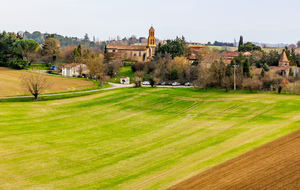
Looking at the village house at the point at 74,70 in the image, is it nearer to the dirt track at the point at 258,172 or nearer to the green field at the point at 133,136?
the green field at the point at 133,136

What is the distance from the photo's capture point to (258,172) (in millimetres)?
22641

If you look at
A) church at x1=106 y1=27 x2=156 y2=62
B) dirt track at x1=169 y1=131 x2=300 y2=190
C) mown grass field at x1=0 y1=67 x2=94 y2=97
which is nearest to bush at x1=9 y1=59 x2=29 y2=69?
mown grass field at x1=0 y1=67 x2=94 y2=97

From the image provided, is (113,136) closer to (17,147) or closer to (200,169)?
(17,147)

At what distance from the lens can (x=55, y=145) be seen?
36.7 metres

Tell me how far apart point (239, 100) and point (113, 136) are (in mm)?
20952

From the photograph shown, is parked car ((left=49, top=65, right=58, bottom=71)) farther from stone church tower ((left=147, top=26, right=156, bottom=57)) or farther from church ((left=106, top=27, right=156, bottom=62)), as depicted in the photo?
stone church tower ((left=147, top=26, right=156, bottom=57))

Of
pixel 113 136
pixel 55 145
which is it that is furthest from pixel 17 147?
pixel 113 136

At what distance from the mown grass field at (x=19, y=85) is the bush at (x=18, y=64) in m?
9.60

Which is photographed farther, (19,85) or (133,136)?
(19,85)

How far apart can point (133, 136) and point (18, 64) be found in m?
83.3

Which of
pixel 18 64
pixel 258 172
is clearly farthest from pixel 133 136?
pixel 18 64

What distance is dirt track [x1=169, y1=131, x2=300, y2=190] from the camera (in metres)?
20.9

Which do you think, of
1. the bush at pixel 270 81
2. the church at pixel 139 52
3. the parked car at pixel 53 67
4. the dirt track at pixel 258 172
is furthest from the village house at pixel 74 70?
the dirt track at pixel 258 172

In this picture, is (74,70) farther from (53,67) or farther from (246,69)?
(246,69)
